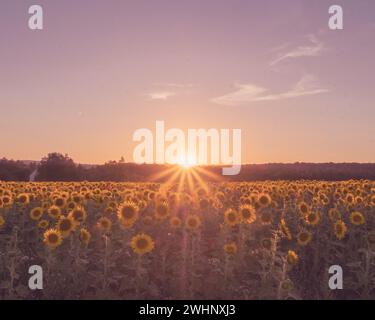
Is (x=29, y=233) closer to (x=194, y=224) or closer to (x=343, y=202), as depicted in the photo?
(x=194, y=224)

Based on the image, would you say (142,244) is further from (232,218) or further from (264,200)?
(264,200)

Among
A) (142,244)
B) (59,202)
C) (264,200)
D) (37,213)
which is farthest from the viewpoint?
(264,200)

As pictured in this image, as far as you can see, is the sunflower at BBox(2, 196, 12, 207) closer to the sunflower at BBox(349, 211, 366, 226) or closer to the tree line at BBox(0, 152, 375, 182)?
the sunflower at BBox(349, 211, 366, 226)

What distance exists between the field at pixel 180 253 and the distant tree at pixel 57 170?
39.8m

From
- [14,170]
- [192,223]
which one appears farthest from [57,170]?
[192,223]

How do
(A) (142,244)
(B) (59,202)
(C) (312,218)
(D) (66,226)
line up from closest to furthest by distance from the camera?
1. (A) (142,244)
2. (D) (66,226)
3. (C) (312,218)
4. (B) (59,202)

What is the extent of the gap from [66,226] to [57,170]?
4649cm

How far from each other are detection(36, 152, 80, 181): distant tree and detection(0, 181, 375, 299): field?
131ft

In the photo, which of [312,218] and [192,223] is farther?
[312,218]

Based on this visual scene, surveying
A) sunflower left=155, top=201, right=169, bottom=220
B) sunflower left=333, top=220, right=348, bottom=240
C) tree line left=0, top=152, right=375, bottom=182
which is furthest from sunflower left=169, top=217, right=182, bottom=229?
tree line left=0, top=152, right=375, bottom=182

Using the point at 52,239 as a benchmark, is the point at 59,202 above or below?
above

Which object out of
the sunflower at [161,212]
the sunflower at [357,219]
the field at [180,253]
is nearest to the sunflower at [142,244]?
the field at [180,253]

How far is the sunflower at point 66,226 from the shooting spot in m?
9.17

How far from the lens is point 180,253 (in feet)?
31.5
